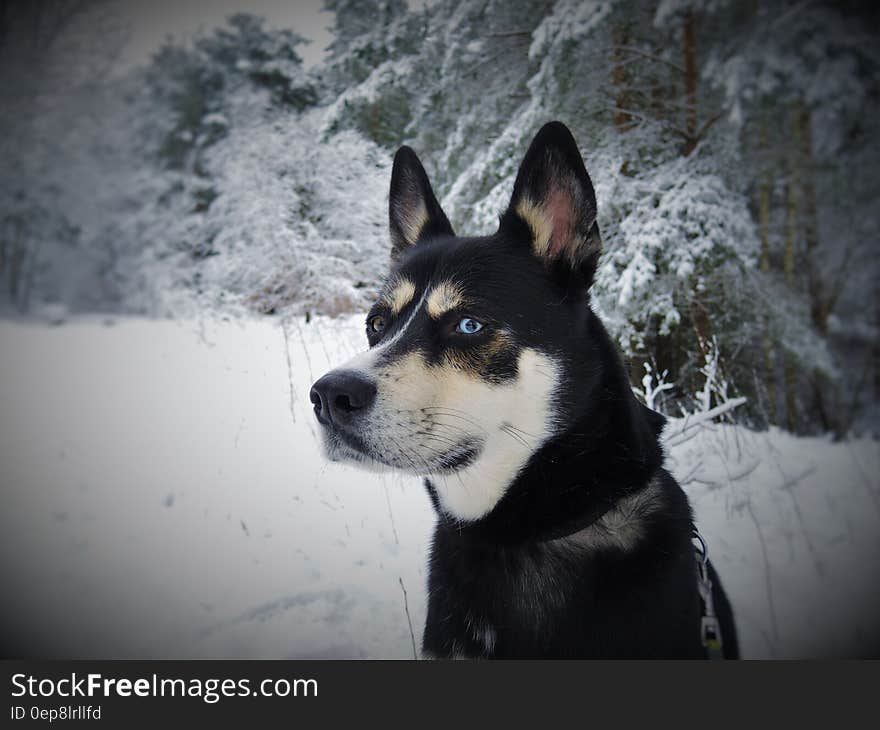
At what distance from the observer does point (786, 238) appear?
5.22 m

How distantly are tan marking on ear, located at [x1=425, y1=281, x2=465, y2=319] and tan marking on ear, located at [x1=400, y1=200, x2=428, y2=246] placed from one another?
63 cm

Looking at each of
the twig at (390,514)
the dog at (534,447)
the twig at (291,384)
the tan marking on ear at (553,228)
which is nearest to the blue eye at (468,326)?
the dog at (534,447)

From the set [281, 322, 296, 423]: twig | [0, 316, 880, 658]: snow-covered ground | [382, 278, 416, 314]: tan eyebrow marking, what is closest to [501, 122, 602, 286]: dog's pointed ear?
[382, 278, 416, 314]: tan eyebrow marking

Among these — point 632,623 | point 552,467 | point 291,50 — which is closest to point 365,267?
point 291,50

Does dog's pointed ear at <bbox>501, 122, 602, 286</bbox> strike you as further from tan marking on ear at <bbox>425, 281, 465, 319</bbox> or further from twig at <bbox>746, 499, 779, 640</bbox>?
twig at <bbox>746, 499, 779, 640</bbox>

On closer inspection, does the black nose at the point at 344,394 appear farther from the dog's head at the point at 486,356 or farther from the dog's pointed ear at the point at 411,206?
the dog's pointed ear at the point at 411,206

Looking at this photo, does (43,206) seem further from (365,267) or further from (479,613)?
(479,613)

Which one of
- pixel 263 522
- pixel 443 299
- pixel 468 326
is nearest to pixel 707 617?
pixel 468 326

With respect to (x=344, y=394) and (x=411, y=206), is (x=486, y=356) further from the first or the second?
(x=411, y=206)

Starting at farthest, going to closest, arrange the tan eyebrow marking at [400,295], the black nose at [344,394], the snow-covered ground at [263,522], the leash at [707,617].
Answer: the snow-covered ground at [263,522] → the tan eyebrow marking at [400,295] → the leash at [707,617] → the black nose at [344,394]

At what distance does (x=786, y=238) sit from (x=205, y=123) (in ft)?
25.0

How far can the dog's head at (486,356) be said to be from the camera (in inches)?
61.2

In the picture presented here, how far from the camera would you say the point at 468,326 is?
1796mm

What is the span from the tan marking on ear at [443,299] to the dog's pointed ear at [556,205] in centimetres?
38
